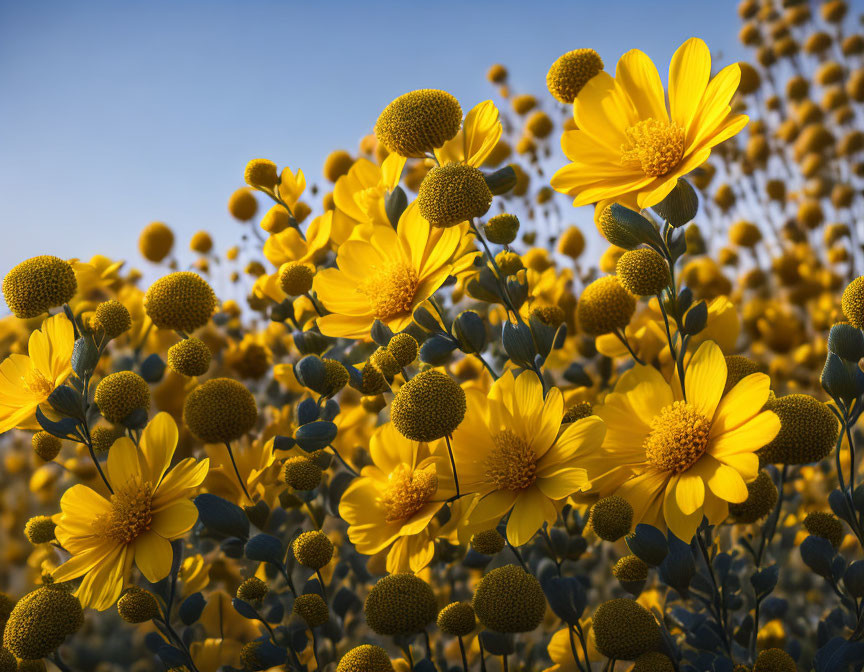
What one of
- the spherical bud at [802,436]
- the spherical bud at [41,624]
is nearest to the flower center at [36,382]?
the spherical bud at [41,624]

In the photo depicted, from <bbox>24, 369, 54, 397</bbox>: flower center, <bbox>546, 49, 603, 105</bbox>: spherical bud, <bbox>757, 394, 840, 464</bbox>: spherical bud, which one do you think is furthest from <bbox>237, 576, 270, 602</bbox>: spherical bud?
<bbox>546, 49, 603, 105</bbox>: spherical bud

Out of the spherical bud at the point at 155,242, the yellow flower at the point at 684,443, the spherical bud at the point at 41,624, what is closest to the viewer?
the yellow flower at the point at 684,443

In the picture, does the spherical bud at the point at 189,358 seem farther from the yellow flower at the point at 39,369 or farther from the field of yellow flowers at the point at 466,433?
the yellow flower at the point at 39,369

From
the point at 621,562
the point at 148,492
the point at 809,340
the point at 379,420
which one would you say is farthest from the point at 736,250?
the point at 148,492

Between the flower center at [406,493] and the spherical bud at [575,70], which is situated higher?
the spherical bud at [575,70]

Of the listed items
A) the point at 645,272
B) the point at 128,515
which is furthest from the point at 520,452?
the point at 128,515

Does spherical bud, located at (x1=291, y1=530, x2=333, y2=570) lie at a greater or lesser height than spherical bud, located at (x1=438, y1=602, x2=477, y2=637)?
greater

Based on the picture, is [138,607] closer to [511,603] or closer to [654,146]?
[511,603]

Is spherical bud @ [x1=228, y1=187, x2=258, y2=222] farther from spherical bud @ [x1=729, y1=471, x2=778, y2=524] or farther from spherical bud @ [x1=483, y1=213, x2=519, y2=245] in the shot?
spherical bud @ [x1=729, y1=471, x2=778, y2=524]
